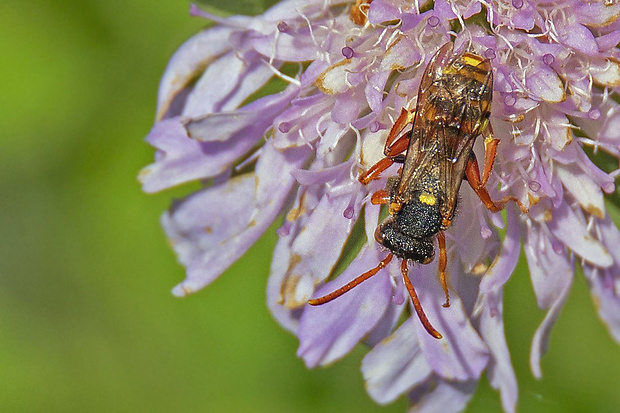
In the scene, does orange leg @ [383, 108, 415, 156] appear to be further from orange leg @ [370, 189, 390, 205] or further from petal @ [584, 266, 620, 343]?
petal @ [584, 266, 620, 343]

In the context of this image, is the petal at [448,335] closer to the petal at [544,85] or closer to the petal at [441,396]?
the petal at [441,396]

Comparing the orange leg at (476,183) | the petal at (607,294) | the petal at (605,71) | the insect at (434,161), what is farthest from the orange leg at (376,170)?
the petal at (607,294)

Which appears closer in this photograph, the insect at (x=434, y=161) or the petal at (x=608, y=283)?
the insect at (x=434, y=161)

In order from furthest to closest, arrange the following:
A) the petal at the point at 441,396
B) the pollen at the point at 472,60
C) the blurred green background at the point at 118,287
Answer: the blurred green background at the point at 118,287
the petal at the point at 441,396
the pollen at the point at 472,60

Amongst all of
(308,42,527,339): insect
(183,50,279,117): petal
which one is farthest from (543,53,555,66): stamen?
(183,50,279,117): petal

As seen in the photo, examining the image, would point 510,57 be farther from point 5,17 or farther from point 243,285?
point 5,17

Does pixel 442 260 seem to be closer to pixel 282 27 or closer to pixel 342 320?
pixel 342 320

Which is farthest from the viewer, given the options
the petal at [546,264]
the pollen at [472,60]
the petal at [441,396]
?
the petal at [441,396]
